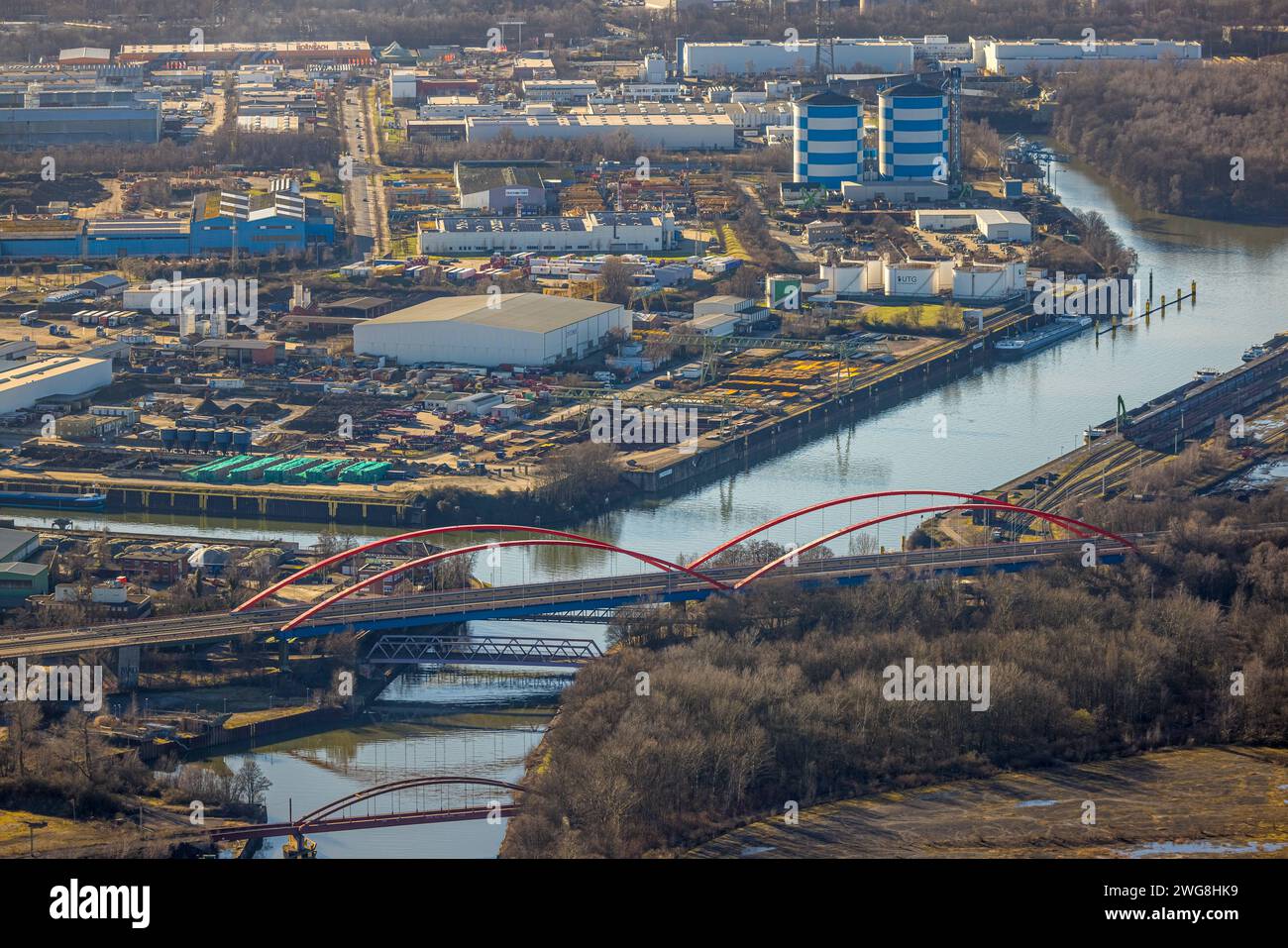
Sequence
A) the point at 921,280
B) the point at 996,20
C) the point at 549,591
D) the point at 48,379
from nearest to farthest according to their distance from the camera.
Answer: the point at 549,591, the point at 48,379, the point at 921,280, the point at 996,20

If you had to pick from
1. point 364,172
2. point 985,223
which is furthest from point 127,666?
point 364,172

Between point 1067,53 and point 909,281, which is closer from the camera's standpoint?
point 909,281

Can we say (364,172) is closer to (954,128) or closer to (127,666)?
(954,128)

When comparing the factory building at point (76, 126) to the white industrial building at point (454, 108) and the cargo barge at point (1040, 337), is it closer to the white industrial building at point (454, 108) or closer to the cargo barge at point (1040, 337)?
the white industrial building at point (454, 108)

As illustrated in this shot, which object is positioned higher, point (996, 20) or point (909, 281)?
point (996, 20)

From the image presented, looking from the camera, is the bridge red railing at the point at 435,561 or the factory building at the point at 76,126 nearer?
the bridge red railing at the point at 435,561

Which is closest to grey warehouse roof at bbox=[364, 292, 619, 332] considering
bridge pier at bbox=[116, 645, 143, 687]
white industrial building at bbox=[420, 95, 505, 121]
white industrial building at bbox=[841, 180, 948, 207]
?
white industrial building at bbox=[841, 180, 948, 207]

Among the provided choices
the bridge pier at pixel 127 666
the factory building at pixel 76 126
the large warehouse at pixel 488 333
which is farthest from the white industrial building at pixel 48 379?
the factory building at pixel 76 126

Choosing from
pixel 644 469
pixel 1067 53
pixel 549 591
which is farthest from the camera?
pixel 1067 53
